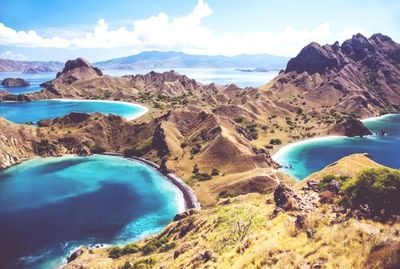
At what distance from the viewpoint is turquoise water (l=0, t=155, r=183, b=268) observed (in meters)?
92.3

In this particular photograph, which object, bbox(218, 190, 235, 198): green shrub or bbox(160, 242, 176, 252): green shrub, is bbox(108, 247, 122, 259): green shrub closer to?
bbox(160, 242, 176, 252): green shrub

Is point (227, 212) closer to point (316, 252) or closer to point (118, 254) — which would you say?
point (118, 254)

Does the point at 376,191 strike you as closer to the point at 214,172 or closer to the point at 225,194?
the point at 225,194

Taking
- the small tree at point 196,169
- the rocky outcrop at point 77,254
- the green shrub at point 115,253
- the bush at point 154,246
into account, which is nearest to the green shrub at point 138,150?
the small tree at point 196,169

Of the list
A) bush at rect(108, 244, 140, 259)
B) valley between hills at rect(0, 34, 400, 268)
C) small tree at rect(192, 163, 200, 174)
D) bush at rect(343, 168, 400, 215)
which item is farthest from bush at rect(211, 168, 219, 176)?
bush at rect(343, 168, 400, 215)

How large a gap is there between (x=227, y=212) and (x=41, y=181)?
309ft

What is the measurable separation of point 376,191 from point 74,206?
309 ft

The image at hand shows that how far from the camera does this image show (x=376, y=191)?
44375mm

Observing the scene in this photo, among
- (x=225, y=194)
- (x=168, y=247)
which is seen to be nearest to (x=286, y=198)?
(x=168, y=247)

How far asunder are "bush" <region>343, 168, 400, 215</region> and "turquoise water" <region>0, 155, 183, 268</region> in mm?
63706

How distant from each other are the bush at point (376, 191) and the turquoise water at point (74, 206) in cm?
6371

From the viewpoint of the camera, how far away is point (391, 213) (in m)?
41.8

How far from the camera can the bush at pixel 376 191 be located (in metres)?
43.0

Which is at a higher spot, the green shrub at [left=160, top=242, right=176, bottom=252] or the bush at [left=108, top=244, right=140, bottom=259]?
the green shrub at [left=160, top=242, right=176, bottom=252]
